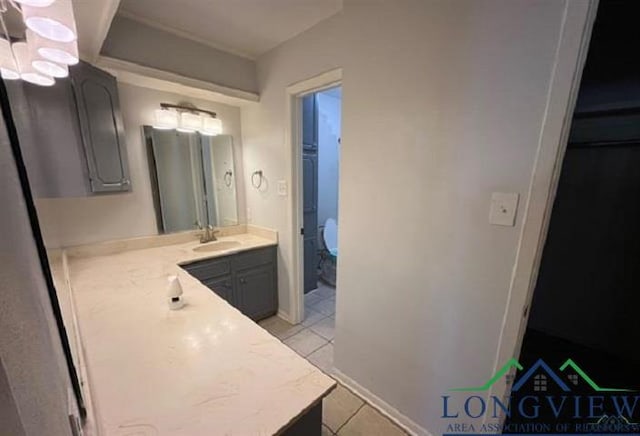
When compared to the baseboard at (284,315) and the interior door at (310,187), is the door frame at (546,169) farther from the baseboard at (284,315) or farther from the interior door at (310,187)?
the interior door at (310,187)

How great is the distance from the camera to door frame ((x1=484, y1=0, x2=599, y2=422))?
84cm

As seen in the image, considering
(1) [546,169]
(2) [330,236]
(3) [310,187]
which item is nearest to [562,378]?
(1) [546,169]

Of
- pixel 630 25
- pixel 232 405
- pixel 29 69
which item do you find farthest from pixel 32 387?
pixel 630 25

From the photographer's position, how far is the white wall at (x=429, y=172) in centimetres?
100

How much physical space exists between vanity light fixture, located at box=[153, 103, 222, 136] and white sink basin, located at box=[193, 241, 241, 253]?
1.04 metres

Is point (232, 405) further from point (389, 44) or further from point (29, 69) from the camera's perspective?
point (389, 44)

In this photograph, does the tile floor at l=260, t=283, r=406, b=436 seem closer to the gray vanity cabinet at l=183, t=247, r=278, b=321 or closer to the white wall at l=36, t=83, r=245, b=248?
the gray vanity cabinet at l=183, t=247, r=278, b=321

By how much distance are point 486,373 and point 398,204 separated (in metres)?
0.90

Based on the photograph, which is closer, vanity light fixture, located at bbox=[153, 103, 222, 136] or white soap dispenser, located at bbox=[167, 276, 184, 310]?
white soap dispenser, located at bbox=[167, 276, 184, 310]

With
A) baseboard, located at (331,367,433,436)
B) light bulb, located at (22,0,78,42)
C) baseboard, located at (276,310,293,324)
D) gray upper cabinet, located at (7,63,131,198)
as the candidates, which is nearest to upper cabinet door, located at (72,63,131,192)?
gray upper cabinet, located at (7,63,131,198)

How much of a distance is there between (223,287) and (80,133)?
1.39 meters

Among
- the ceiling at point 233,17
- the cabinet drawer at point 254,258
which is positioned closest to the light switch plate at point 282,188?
the cabinet drawer at point 254,258

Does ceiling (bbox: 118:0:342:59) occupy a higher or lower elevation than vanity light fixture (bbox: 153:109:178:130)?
higher

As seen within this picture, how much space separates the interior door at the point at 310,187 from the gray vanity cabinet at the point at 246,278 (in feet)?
2.10
